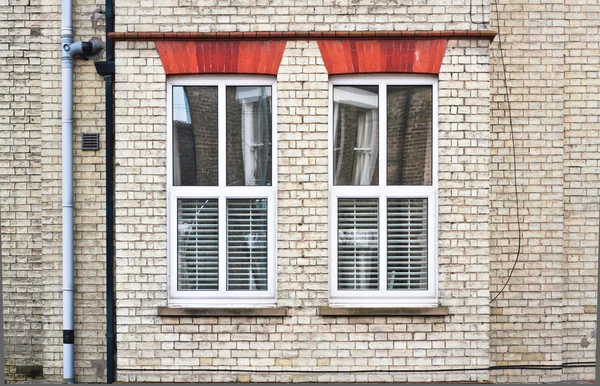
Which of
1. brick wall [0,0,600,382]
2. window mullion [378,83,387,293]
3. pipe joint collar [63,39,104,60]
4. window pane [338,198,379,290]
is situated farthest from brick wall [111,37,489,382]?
window mullion [378,83,387,293]

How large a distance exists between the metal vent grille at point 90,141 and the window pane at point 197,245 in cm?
107

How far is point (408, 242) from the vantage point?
670cm

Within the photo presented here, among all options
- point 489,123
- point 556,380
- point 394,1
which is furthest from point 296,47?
point 556,380

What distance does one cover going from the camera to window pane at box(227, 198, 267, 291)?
672cm

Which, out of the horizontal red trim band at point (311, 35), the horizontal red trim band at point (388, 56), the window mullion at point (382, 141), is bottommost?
the window mullion at point (382, 141)

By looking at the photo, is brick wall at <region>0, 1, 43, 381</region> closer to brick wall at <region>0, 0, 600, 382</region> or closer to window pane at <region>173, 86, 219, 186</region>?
brick wall at <region>0, 0, 600, 382</region>

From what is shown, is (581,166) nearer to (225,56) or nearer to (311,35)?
(311,35)

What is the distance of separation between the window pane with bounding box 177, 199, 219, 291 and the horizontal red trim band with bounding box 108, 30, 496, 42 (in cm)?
164

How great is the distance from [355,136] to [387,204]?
76cm

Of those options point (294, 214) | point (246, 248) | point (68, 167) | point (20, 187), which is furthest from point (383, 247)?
point (20, 187)

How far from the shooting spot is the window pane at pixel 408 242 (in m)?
6.70

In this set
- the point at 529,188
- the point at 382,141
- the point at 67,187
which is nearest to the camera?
the point at 382,141

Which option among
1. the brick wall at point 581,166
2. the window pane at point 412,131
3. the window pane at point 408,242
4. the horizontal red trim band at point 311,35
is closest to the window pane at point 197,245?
the horizontal red trim band at point 311,35

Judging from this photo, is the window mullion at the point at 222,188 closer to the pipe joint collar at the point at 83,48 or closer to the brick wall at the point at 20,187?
the pipe joint collar at the point at 83,48
